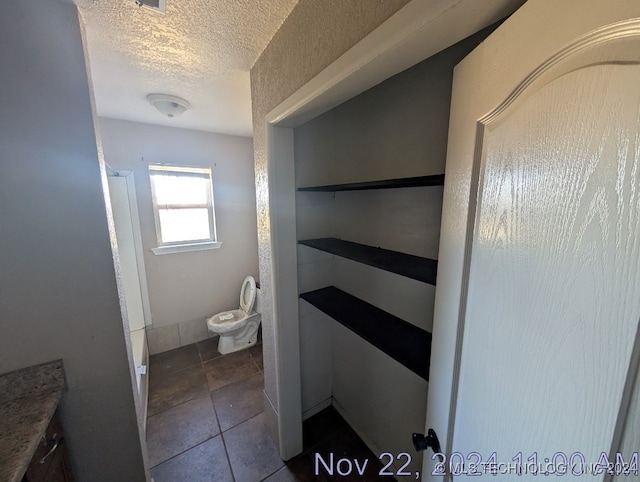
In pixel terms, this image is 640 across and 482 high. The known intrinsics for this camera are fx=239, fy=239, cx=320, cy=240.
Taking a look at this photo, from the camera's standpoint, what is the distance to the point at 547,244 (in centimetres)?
40

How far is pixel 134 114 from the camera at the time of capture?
2152 mm

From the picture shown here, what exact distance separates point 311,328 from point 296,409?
1.68 feet

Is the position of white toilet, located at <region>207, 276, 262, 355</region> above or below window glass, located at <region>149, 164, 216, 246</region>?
below

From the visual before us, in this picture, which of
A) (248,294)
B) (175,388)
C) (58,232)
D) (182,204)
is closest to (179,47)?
(58,232)

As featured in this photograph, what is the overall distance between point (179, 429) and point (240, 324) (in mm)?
1022

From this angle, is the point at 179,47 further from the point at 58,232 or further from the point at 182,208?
the point at 182,208

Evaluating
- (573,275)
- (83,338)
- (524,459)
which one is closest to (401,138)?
(573,275)

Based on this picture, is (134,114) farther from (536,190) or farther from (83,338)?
(536,190)

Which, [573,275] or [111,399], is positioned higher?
[573,275]

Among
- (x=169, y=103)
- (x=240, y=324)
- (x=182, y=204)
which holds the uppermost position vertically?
(x=169, y=103)

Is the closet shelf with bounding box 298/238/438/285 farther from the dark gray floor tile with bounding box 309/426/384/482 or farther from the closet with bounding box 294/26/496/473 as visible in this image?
the dark gray floor tile with bounding box 309/426/384/482

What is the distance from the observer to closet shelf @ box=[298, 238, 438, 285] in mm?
855

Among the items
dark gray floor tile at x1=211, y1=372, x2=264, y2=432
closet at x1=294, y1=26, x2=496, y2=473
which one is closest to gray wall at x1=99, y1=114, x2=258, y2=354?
dark gray floor tile at x1=211, y1=372, x2=264, y2=432

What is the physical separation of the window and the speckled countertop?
1781 mm
